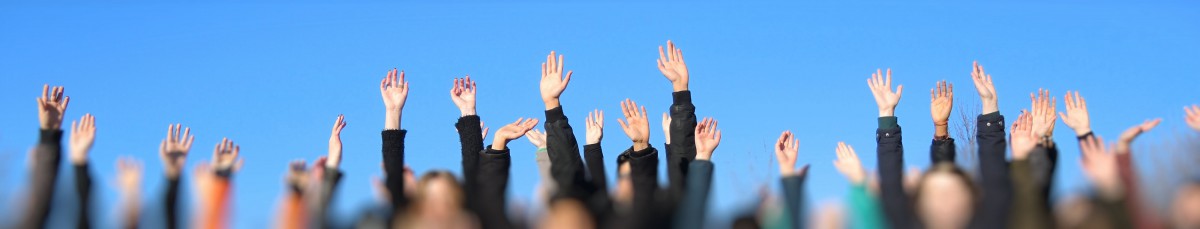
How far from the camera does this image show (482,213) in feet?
23.6

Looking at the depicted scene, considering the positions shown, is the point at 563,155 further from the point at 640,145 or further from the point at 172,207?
the point at 172,207

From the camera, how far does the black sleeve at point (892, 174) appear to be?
664 cm

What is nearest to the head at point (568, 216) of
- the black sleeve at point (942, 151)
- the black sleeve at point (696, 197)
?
the black sleeve at point (696, 197)

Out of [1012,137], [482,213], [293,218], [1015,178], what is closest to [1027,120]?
[1012,137]

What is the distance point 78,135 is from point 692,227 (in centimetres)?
395

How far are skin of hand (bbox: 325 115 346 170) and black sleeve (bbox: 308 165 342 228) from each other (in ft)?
0.45

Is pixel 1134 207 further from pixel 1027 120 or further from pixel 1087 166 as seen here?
pixel 1027 120

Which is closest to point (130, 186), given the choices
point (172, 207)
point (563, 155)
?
point (172, 207)

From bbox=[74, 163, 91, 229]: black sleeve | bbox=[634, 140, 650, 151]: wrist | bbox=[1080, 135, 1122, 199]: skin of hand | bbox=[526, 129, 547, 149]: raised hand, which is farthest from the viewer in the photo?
bbox=[526, 129, 547, 149]: raised hand

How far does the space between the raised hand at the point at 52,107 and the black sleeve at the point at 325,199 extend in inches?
74.4

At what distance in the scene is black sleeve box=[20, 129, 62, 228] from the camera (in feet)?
24.5

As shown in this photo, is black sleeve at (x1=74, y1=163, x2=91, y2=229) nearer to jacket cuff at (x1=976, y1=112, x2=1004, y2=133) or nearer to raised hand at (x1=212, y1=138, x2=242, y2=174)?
raised hand at (x1=212, y1=138, x2=242, y2=174)

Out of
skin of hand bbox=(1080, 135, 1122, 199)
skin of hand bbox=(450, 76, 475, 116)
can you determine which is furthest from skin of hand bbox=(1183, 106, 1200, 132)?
skin of hand bbox=(450, 76, 475, 116)

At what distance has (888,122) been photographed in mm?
9539
